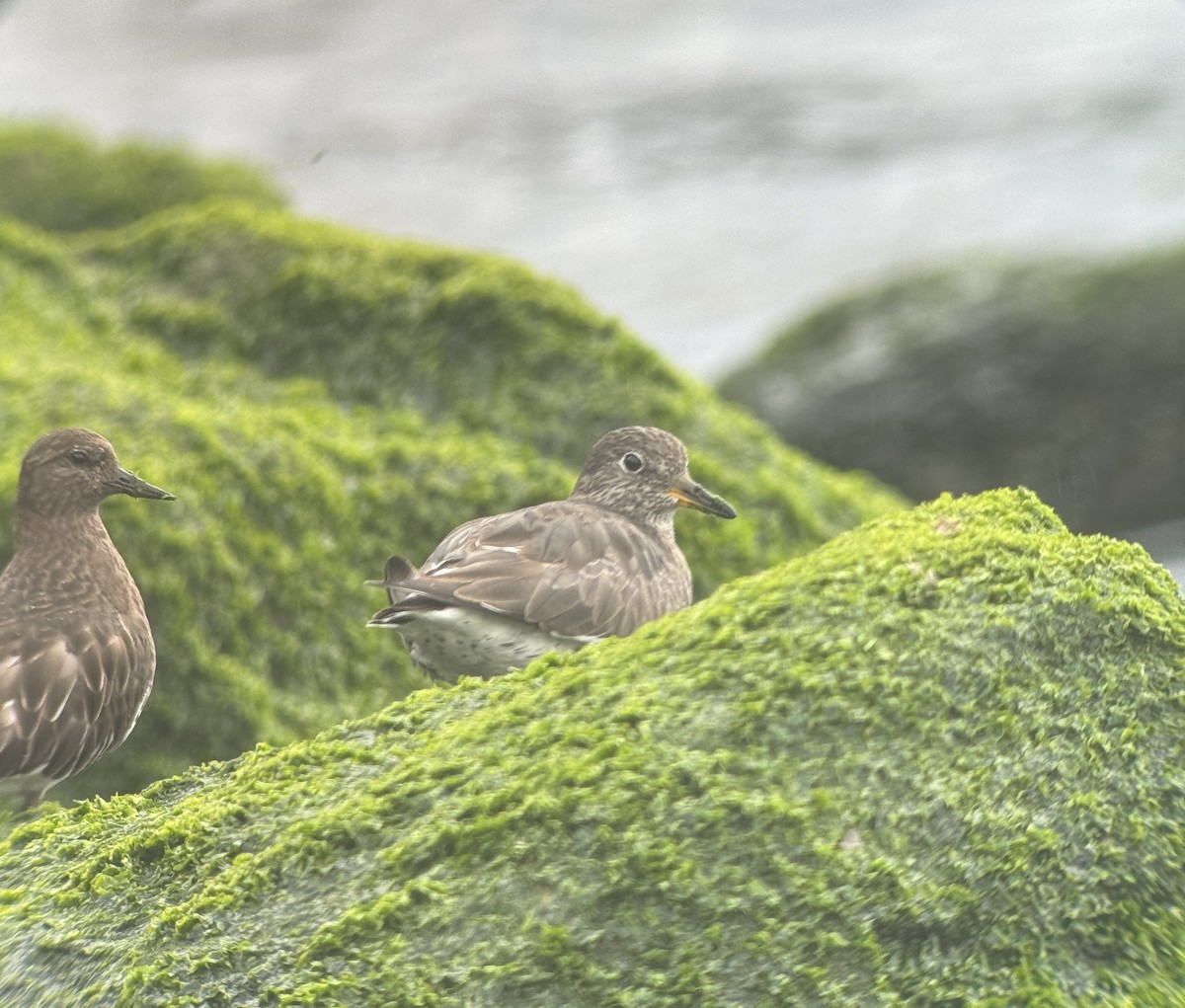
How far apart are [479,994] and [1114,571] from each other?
6.50 feet

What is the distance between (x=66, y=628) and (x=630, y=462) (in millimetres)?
2302

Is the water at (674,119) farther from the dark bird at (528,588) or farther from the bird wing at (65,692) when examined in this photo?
the bird wing at (65,692)

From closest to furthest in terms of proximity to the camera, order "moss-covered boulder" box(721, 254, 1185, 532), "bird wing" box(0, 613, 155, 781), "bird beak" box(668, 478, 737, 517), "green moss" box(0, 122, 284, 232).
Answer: "bird wing" box(0, 613, 155, 781) < "bird beak" box(668, 478, 737, 517) < "moss-covered boulder" box(721, 254, 1185, 532) < "green moss" box(0, 122, 284, 232)

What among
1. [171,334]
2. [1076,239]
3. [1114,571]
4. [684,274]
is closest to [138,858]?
[1114,571]

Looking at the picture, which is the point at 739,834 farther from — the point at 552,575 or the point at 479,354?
the point at 479,354

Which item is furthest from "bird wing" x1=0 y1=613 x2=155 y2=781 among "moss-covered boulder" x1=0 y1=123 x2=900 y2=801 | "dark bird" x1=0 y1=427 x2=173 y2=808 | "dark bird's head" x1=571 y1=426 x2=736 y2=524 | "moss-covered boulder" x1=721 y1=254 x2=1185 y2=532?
"moss-covered boulder" x1=721 y1=254 x2=1185 y2=532

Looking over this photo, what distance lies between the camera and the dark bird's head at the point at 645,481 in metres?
5.99

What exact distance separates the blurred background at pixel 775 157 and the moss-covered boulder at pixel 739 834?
28.2 ft

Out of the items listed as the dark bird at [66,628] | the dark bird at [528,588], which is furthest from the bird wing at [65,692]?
the dark bird at [528,588]

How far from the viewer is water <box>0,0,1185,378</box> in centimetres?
1948

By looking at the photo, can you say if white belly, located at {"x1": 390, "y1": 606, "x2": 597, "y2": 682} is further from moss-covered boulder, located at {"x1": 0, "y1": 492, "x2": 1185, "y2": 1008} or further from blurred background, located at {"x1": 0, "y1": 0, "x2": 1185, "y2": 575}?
blurred background, located at {"x1": 0, "y1": 0, "x2": 1185, "y2": 575}

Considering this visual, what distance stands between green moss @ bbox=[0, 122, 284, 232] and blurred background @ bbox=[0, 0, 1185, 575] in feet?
8.06

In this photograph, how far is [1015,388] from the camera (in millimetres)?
12039

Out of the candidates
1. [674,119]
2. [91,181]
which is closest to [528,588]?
[91,181]
